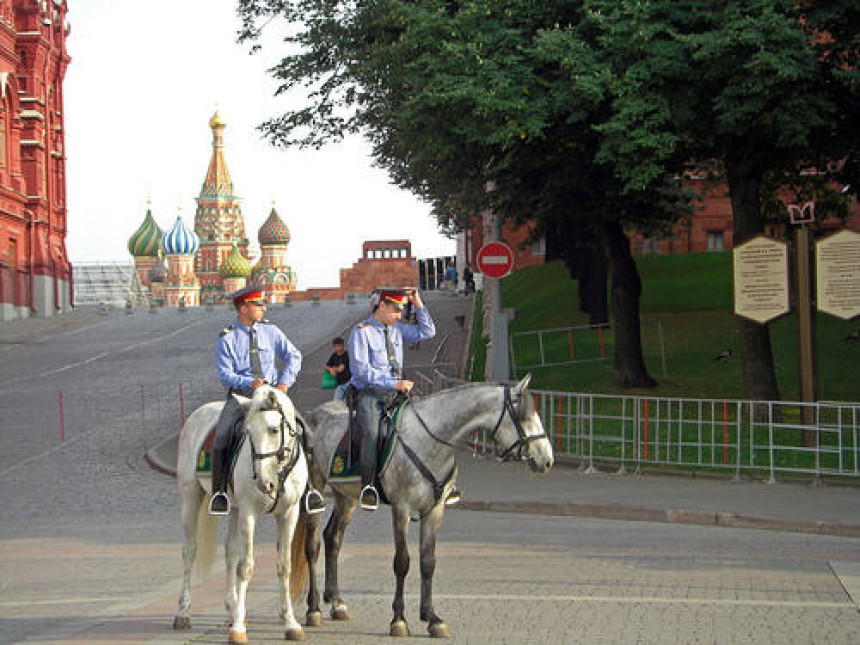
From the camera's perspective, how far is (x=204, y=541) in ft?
36.2

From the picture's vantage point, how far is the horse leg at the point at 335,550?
10922 mm

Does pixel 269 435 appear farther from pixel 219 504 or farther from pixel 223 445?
pixel 219 504

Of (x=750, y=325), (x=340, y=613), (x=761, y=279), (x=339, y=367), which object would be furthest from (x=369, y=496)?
(x=750, y=325)

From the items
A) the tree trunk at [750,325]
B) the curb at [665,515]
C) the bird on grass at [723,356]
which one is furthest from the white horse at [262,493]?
the bird on grass at [723,356]

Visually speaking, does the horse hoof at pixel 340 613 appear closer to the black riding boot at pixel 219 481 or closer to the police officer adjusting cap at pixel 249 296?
the black riding boot at pixel 219 481

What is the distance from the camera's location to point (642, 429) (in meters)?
22.3

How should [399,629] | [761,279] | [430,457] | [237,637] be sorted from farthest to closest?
[761,279], [430,457], [399,629], [237,637]

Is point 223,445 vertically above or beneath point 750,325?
beneath

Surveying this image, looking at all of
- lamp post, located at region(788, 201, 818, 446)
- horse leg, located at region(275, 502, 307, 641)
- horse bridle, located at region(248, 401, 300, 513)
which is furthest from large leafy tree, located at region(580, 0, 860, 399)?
horse leg, located at region(275, 502, 307, 641)

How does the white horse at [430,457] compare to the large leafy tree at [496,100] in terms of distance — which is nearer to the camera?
the white horse at [430,457]

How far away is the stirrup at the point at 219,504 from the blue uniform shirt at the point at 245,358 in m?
0.86

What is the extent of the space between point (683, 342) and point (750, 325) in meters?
11.4

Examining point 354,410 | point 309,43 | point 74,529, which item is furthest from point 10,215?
point 354,410

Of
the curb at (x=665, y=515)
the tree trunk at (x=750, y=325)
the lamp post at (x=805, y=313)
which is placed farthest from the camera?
the tree trunk at (x=750, y=325)
